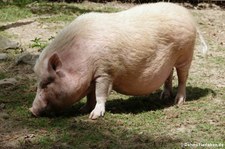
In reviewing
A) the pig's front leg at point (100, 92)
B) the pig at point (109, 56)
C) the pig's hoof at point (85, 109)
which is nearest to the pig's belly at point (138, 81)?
the pig at point (109, 56)

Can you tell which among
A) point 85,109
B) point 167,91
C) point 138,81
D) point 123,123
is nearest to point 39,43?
point 167,91

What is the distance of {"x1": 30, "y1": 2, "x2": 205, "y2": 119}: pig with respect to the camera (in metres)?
5.30

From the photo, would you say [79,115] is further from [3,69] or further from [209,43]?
[209,43]

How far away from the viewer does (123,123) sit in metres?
5.25

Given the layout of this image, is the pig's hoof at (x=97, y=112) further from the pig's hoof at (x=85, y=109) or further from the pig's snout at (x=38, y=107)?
the pig's snout at (x=38, y=107)

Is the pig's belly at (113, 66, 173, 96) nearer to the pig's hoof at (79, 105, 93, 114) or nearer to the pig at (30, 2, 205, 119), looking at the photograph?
the pig at (30, 2, 205, 119)

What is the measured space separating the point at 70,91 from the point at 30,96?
120 cm

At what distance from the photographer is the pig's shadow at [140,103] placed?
19.0 feet

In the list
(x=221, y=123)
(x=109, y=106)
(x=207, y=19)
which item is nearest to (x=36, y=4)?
(x=207, y=19)

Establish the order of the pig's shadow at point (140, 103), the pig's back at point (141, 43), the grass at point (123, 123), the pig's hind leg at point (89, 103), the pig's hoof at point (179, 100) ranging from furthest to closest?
the pig's hoof at point (179, 100)
the pig's shadow at point (140, 103)
the pig's hind leg at point (89, 103)
the pig's back at point (141, 43)
the grass at point (123, 123)

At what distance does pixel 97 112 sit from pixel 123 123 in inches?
13.9

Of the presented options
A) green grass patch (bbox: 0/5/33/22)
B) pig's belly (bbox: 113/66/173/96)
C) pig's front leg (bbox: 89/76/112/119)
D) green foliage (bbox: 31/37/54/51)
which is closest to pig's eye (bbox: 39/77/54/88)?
pig's front leg (bbox: 89/76/112/119)

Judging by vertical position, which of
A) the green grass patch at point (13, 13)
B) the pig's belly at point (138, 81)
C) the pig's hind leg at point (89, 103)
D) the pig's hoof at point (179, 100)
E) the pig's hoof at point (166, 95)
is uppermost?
the pig's belly at point (138, 81)

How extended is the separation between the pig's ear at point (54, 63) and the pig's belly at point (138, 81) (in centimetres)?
67
